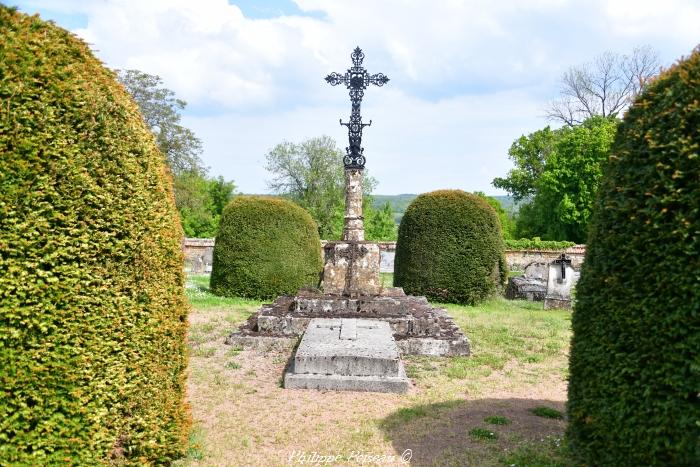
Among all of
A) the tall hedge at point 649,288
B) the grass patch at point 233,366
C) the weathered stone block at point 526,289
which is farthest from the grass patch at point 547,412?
the weathered stone block at point 526,289

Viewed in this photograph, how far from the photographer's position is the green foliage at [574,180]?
35906 mm

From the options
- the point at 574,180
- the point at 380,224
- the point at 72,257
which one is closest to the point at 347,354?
the point at 72,257

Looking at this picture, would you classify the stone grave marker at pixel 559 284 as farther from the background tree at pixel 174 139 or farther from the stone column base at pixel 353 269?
the background tree at pixel 174 139

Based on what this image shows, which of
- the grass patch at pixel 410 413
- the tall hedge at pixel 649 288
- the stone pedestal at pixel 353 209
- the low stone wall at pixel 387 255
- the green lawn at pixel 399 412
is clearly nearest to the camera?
the tall hedge at pixel 649 288

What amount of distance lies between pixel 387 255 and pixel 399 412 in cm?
2405

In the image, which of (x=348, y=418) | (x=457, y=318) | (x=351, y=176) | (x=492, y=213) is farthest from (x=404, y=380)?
(x=492, y=213)

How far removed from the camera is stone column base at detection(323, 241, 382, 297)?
1107 centimetres

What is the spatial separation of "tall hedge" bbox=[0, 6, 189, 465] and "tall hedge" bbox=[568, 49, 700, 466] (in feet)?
10.1

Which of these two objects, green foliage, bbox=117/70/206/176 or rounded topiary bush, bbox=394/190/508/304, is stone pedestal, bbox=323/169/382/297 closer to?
rounded topiary bush, bbox=394/190/508/304

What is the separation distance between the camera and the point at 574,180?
37375 millimetres

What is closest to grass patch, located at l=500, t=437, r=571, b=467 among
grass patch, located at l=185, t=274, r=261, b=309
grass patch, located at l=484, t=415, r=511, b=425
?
grass patch, located at l=484, t=415, r=511, b=425

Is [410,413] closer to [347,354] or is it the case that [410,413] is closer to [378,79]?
[347,354]

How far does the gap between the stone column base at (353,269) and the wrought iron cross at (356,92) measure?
6.72 ft

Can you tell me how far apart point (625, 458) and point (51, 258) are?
3.67m
